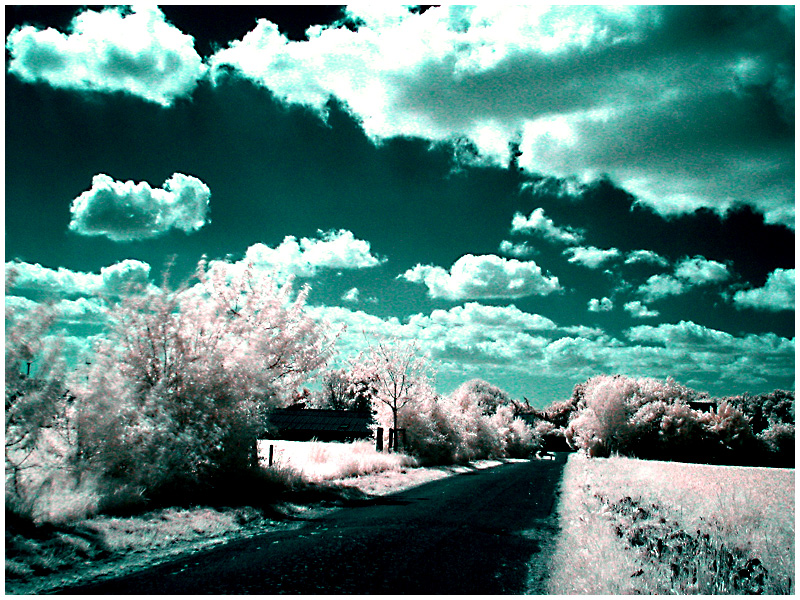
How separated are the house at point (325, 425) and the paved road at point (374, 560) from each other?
2853cm

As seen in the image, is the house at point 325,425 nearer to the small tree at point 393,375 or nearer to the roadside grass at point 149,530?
the small tree at point 393,375

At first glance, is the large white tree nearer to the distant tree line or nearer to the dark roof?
the dark roof

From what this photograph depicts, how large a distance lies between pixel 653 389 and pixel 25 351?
1741 inches

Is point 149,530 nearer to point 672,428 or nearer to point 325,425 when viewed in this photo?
point 325,425

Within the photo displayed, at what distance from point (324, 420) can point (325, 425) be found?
3.53ft

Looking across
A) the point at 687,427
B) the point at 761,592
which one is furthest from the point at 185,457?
the point at 687,427

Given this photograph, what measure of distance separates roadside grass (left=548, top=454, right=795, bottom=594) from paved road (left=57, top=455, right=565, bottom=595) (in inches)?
24.5

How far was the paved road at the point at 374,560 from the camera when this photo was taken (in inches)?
201

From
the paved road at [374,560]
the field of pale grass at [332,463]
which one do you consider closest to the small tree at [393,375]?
the field of pale grass at [332,463]

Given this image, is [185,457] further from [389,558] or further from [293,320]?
[293,320]

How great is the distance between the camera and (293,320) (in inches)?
627

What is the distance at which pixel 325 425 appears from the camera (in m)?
40.8

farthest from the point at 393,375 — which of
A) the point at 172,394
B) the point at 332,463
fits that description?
the point at 172,394

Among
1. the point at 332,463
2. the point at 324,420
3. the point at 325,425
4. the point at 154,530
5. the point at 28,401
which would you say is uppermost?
the point at 28,401
